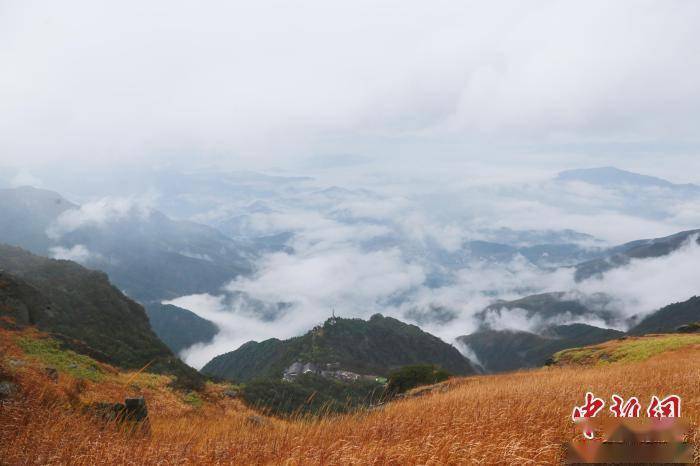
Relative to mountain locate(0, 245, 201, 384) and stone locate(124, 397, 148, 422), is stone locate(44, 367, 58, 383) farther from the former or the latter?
mountain locate(0, 245, 201, 384)

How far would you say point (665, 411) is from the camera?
6945 mm

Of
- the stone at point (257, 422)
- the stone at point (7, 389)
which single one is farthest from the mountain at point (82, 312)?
the stone at point (7, 389)

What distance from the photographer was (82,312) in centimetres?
6612

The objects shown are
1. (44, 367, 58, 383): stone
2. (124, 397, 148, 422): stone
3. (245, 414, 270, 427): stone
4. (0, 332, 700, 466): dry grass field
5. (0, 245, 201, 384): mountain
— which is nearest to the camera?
(0, 332, 700, 466): dry grass field

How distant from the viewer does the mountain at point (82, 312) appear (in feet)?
114

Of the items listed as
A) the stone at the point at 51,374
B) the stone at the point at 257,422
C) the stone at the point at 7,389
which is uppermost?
the stone at the point at 7,389

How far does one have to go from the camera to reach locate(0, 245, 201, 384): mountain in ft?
114

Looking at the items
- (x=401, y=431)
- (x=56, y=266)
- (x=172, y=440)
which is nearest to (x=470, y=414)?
(x=401, y=431)

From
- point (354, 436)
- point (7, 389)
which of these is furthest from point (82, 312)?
point (354, 436)

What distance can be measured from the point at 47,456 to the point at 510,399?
347 inches

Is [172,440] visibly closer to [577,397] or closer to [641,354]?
[577,397]

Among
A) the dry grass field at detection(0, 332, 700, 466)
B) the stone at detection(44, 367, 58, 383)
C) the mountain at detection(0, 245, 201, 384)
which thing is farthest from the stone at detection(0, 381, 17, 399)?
the mountain at detection(0, 245, 201, 384)

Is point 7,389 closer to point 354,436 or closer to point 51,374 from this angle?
point 354,436

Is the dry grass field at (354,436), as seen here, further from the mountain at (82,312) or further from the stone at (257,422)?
the mountain at (82,312)
